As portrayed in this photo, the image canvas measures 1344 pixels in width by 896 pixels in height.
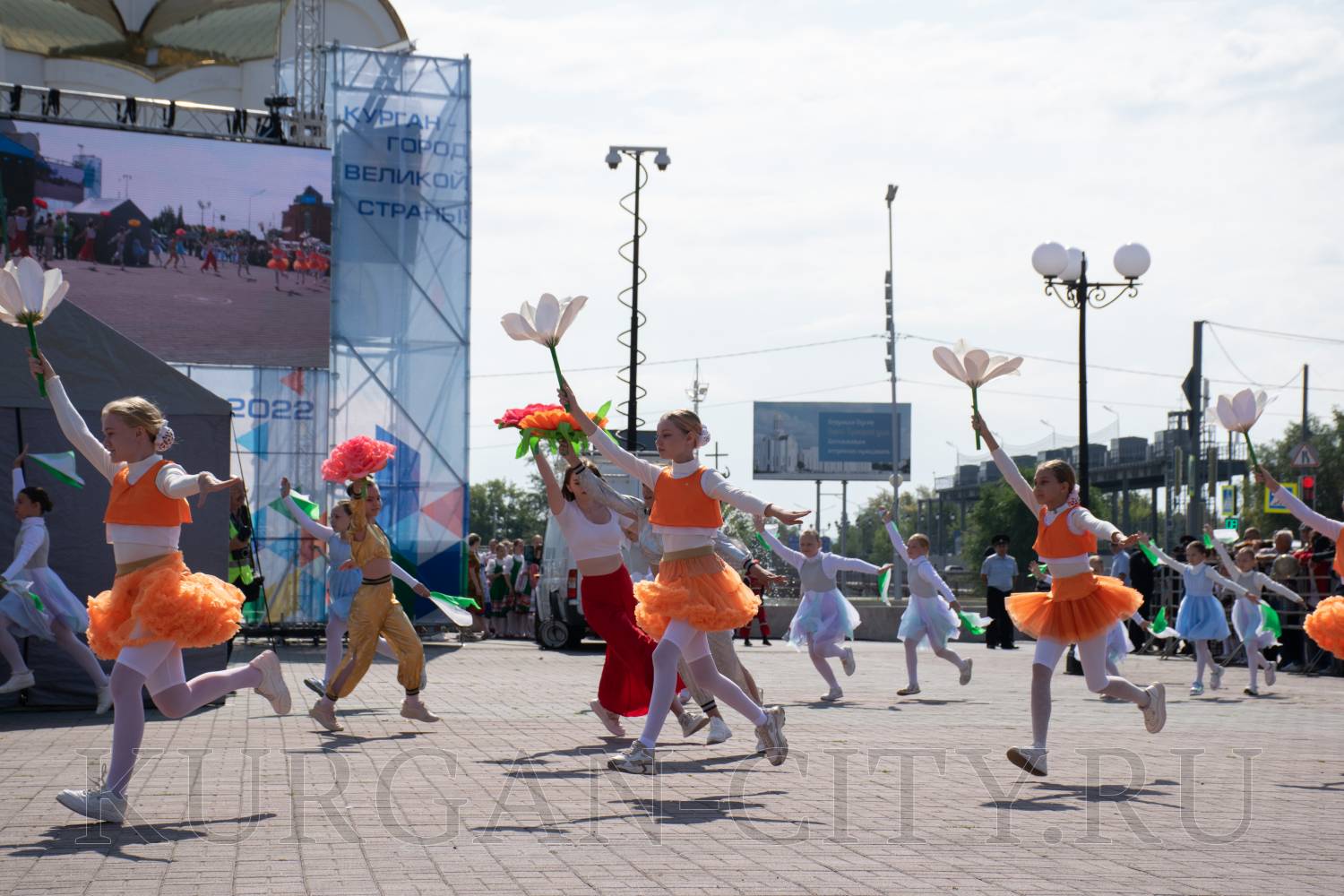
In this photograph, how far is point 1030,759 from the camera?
8805 mm

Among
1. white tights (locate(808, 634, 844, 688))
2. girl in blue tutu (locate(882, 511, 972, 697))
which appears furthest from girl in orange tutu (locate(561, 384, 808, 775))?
girl in blue tutu (locate(882, 511, 972, 697))

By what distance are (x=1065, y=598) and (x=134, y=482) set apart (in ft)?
17.1

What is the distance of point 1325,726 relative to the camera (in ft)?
43.2

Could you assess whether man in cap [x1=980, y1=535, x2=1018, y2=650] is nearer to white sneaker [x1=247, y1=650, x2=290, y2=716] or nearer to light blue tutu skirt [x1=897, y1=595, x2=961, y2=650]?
light blue tutu skirt [x1=897, y1=595, x2=961, y2=650]

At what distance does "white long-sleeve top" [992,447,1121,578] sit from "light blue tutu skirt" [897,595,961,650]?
7096 mm

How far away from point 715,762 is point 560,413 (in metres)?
2.43

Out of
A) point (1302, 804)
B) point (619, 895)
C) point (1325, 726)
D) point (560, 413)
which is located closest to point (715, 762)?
Answer: point (560, 413)

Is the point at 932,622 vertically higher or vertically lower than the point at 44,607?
lower

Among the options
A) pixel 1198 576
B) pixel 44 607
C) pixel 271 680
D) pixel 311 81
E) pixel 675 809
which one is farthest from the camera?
pixel 311 81

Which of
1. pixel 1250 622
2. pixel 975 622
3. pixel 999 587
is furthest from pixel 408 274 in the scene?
pixel 1250 622

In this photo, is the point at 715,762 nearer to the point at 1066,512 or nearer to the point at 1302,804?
the point at 1066,512

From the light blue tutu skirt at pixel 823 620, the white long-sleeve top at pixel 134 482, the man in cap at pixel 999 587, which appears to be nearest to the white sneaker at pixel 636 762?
the white long-sleeve top at pixel 134 482

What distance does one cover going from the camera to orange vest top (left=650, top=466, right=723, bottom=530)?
8680 mm

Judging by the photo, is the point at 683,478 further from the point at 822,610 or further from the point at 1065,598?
the point at 822,610
